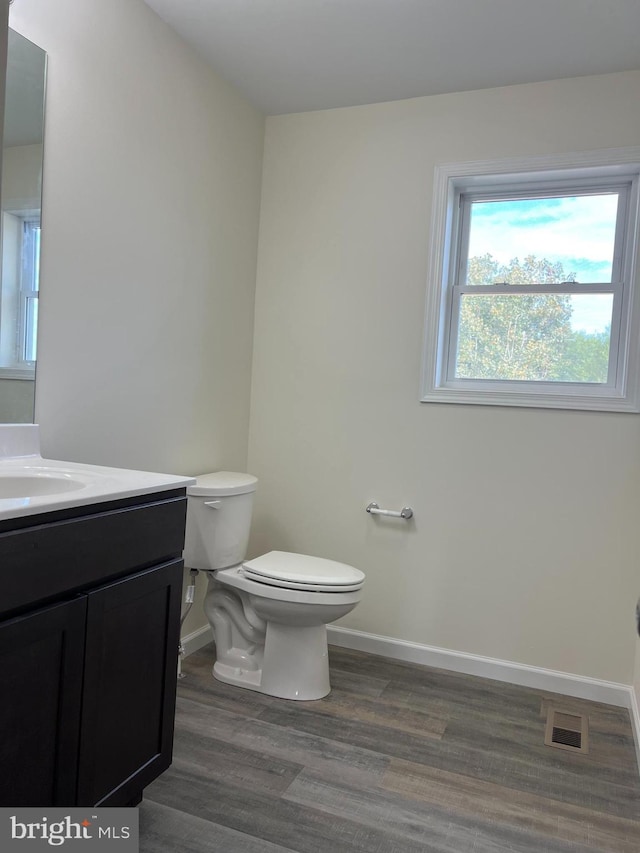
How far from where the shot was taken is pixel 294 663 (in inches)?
94.1

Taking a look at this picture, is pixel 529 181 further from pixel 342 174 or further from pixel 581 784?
pixel 581 784

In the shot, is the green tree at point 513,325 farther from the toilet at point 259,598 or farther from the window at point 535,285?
the toilet at point 259,598

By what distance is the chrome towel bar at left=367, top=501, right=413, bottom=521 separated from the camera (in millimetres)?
2791

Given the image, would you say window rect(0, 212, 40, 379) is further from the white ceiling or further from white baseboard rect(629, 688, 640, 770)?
white baseboard rect(629, 688, 640, 770)

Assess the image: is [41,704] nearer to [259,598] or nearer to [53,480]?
[53,480]

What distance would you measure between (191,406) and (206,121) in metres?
1.14

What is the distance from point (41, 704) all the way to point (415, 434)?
1.88m

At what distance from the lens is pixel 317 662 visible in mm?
2406

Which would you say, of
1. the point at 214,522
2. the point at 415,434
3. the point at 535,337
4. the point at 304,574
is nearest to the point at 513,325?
the point at 535,337

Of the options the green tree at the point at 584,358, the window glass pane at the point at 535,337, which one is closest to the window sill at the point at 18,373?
the window glass pane at the point at 535,337

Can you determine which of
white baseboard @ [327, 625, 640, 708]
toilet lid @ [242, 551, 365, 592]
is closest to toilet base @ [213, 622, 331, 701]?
toilet lid @ [242, 551, 365, 592]

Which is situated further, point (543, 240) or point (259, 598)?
point (543, 240)

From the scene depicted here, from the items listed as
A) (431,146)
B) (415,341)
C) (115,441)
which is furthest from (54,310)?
(431,146)

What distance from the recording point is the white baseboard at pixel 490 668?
252 centimetres
